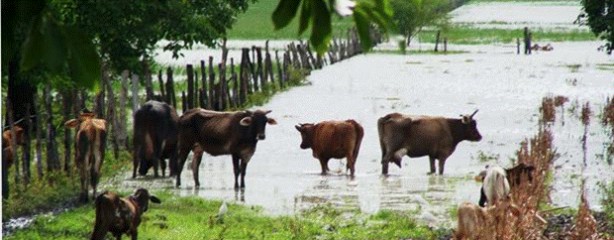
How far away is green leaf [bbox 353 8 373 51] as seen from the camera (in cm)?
422

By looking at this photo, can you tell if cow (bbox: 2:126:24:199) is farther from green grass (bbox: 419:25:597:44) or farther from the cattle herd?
green grass (bbox: 419:25:597:44)

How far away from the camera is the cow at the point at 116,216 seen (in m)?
12.9

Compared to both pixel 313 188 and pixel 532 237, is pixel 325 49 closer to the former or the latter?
pixel 532 237

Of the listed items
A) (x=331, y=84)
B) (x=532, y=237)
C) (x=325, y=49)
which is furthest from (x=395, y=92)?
(x=325, y=49)

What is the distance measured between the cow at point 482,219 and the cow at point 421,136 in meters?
8.79

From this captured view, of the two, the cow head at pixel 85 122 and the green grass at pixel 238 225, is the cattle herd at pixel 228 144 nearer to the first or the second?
the cow head at pixel 85 122

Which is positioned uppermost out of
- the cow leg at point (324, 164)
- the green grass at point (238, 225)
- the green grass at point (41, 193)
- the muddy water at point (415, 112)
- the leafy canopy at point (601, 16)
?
the leafy canopy at point (601, 16)

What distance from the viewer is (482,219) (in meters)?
12.2

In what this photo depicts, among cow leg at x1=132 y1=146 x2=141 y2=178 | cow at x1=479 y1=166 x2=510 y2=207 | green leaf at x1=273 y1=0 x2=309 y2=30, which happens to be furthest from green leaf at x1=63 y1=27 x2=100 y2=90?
cow leg at x1=132 y1=146 x2=141 y2=178

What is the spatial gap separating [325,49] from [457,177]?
52.5 feet

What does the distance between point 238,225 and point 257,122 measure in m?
3.61

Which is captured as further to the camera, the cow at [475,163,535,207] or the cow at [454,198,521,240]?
the cow at [475,163,535,207]

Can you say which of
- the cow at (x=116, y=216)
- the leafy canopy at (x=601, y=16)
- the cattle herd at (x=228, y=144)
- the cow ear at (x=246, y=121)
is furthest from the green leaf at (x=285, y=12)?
the leafy canopy at (x=601, y=16)

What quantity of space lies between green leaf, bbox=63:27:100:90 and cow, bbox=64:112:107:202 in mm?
12210
